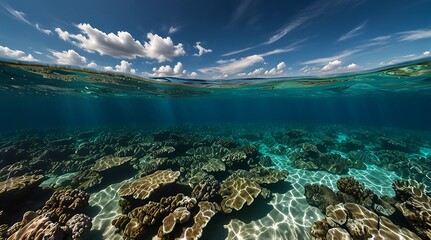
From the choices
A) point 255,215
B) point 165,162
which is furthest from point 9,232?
point 255,215

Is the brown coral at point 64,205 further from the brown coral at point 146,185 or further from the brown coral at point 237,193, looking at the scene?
the brown coral at point 237,193

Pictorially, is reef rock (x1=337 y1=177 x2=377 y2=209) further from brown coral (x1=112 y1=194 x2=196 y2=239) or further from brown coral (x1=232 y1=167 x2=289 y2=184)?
brown coral (x1=112 y1=194 x2=196 y2=239)

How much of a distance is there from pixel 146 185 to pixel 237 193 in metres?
3.75

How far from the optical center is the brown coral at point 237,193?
6.82 metres

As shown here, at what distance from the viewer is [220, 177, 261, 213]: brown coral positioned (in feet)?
22.4

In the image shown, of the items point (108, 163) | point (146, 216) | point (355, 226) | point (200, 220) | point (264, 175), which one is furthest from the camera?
point (108, 163)

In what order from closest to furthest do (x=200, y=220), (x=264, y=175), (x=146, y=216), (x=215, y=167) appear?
(x=200, y=220) → (x=146, y=216) → (x=264, y=175) → (x=215, y=167)

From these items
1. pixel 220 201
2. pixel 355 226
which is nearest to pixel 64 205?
pixel 220 201

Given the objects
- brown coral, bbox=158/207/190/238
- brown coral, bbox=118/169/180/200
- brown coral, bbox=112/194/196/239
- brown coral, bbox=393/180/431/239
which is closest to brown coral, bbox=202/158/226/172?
brown coral, bbox=118/169/180/200

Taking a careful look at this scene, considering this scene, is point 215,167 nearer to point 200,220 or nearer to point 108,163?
point 200,220

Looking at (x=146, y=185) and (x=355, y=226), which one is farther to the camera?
(x=146, y=185)

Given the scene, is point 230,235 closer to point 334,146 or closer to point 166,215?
point 166,215

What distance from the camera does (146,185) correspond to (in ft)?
24.4

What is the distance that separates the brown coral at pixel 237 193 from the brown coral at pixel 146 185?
226 cm
